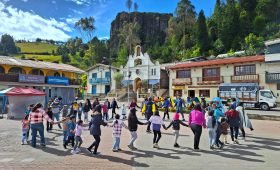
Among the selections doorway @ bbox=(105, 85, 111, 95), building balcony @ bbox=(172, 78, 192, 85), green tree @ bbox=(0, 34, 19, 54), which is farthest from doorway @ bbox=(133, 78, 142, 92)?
green tree @ bbox=(0, 34, 19, 54)

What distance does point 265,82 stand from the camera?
3359 centimetres

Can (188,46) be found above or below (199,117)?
above

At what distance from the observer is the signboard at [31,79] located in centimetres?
3062

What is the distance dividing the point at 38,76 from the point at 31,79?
3.53 feet

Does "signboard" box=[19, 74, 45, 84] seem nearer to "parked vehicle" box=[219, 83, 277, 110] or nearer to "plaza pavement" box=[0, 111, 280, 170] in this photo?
"plaza pavement" box=[0, 111, 280, 170]

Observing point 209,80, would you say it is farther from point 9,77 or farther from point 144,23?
point 144,23

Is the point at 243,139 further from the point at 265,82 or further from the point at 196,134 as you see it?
the point at 265,82

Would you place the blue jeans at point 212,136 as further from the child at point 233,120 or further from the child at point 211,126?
the child at point 233,120

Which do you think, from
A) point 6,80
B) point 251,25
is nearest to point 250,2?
point 251,25

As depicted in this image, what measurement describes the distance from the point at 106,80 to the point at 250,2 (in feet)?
116

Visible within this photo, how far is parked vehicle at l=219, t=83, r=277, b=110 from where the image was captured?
29316 mm

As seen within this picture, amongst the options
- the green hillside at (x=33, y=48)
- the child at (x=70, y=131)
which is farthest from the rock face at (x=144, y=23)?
the child at (x=70, y=131)

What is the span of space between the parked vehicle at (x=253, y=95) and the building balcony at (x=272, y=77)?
264 centimetres

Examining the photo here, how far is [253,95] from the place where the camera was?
3062 cm
